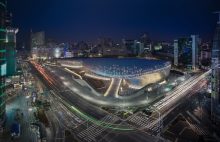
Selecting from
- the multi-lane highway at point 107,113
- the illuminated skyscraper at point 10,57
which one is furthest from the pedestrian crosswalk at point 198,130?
the illuminated skyscraper at point 10,57

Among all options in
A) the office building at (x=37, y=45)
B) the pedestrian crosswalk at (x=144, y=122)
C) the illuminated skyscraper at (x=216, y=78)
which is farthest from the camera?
the office building at (x=37, y=45)

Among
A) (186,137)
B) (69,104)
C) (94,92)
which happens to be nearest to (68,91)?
(94,92)

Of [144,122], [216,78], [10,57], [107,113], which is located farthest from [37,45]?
[216,78]

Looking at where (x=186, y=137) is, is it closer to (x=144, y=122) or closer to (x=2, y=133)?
(x=144, y=122)

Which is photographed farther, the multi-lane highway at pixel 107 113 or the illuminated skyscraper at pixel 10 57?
the illuminated skyscraper at pixel 10 57

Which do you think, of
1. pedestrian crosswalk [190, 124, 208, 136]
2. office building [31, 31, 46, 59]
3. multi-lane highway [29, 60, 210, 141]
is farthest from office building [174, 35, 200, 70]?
office building [31, 31, 46, 59]

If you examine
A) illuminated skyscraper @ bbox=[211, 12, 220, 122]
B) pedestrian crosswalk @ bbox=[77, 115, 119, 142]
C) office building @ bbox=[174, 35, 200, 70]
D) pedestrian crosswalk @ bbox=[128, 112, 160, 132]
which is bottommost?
pedestrian crosswalk @ bbox=[77, 115, 119, 142]

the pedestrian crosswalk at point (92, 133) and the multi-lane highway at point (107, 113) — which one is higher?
the multi-lane highway at point (107, 113)

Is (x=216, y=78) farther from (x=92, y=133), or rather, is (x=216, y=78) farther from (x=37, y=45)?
(x=37, y=45)

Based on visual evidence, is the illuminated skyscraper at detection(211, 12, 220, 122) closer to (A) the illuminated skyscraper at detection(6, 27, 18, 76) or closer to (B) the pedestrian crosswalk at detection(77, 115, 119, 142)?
(B) the pedestrian crosswalk at detection(77, 115, 119, 142)

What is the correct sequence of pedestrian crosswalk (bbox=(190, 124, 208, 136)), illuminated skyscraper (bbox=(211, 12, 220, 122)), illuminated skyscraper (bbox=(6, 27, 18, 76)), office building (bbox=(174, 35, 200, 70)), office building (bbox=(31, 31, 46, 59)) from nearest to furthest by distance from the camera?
pedestrian crosswalk (bbox=(190, 124, 208, 136))
illuminated skyscraper (bbox=(211, 12, 220, 122))
illuminated skyscraper (bbox=(6, 27, 18, 76))
office building (bbox=(174, 35, 200, 70))
office building (bbox=(31, 31, 46, 59))

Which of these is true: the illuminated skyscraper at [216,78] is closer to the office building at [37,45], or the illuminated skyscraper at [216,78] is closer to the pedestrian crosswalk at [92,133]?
the pedestrian crosswalk at [92,133]

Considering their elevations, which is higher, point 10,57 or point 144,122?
point 10,57
